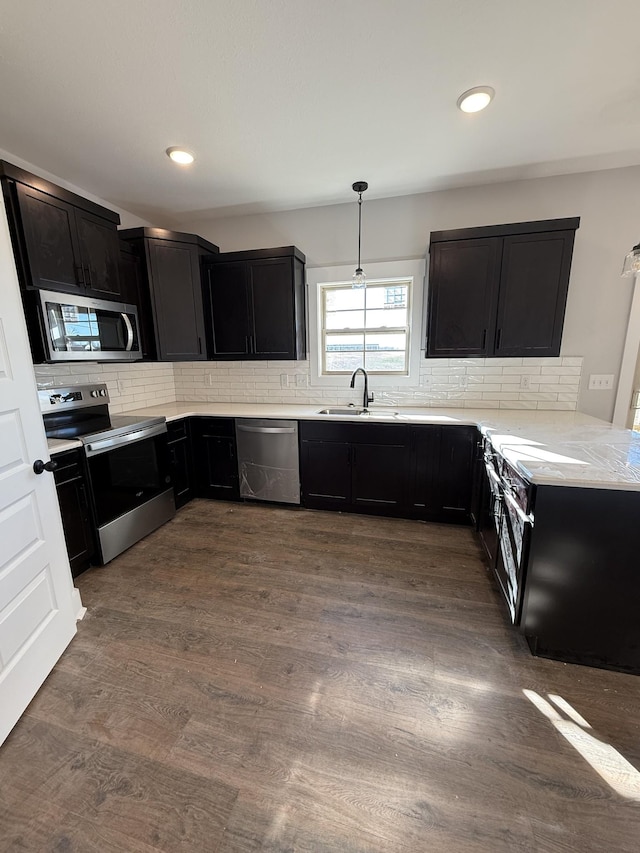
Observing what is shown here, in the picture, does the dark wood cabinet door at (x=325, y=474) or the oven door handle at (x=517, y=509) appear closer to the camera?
the oven door handle at (x=517, y=509)

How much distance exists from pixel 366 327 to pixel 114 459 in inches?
95.6

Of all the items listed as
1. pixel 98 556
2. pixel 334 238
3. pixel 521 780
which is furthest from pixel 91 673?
pixel 334 238

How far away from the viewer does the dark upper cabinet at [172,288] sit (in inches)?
116

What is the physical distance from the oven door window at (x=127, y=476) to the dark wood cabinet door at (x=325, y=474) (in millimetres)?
1205

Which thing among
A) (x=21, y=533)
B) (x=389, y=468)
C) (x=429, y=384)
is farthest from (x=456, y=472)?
(x=21, y=533)

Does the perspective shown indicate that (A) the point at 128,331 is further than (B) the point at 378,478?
No

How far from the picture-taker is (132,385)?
132 inches

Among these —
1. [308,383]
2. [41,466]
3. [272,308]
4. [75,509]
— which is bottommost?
[75,509]

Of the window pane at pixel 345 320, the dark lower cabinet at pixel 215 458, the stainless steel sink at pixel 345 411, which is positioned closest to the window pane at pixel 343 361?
the window pane at pixel 345 320

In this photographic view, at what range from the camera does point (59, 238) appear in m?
2.19

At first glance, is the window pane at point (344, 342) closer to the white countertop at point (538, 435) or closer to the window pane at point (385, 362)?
the window pane at point (385, 362)

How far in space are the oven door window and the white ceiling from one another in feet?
6.55

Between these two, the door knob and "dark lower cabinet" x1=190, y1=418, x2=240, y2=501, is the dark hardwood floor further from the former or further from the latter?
"dark lower cabinet" x1=190, y1=418, x2=240, y2=501

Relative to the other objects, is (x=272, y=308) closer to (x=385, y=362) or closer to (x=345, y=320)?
(x=345, y=320)
